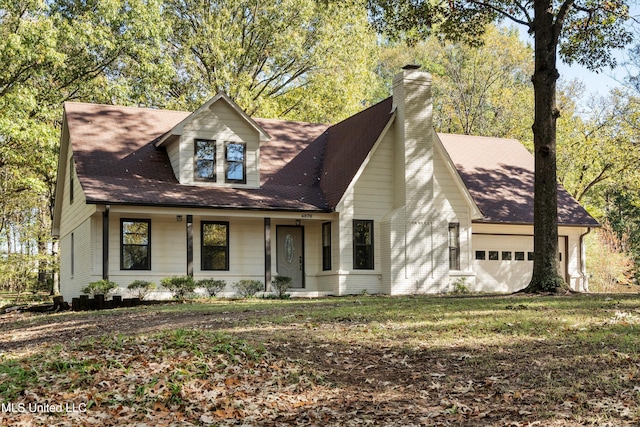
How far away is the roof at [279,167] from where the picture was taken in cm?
2166

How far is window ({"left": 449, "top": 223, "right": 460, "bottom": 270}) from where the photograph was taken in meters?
24.2

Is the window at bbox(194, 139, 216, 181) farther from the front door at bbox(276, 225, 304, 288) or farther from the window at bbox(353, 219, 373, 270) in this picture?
the window at bbox(353, 219, 373, 270)

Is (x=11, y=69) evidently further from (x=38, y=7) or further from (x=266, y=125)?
(x=266, y=125)

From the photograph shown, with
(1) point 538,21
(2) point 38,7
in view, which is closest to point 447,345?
(1) point 538,21

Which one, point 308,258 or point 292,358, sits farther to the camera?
point 308,258

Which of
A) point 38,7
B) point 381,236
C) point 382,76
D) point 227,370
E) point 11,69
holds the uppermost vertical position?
point 382,76

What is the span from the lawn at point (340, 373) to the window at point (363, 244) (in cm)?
1023

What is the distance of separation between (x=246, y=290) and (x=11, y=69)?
40.1ft

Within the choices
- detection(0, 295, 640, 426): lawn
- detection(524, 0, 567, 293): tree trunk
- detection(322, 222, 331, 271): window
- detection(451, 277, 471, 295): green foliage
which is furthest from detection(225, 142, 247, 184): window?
detection(0, 295, 640, 426): lawn

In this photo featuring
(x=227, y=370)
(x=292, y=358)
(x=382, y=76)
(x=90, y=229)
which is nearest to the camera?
(x=227, y=370)

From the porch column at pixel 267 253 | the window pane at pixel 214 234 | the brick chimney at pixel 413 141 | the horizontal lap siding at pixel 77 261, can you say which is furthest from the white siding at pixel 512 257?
the horizontal lap siding at pixel 77 261

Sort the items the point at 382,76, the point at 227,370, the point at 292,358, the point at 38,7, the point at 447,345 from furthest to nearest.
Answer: the point at 382,76, the point at 38,7, the point at 447,345, the point at 292,358, the point at 227,370

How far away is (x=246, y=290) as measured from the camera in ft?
70.6

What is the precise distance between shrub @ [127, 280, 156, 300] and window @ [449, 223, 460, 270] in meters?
9.82
